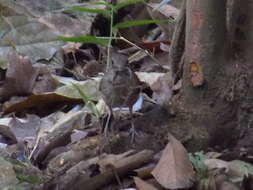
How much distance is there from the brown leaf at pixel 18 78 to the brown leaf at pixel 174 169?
154cm

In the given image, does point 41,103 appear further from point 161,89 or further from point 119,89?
point 119,89

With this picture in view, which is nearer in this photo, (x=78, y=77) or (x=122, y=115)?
(x=122, y=115)

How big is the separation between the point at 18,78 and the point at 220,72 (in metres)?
1.48

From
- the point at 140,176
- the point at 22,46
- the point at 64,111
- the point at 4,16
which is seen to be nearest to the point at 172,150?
the point at 140,176

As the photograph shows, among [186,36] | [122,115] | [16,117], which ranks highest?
[186,36]

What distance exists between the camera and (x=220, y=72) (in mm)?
2168

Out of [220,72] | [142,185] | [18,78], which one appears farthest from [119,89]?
[18,78]

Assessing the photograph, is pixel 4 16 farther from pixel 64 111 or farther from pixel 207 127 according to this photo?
pixel 207 127

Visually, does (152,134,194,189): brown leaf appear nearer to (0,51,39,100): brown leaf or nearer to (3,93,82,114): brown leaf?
(3,93,82,114): brown leaf

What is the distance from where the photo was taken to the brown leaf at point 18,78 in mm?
3342

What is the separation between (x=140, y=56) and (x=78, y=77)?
1.19 ft

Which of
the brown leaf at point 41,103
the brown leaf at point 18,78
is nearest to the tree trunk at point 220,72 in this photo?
the brown leaf at point 41,103

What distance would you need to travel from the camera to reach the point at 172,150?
1930 mm

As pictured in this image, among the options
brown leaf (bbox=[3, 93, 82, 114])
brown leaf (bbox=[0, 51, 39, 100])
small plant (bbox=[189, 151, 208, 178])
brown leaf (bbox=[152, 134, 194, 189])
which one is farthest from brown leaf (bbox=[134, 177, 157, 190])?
brown leaf (bbox=[0, 51, 39, 100])
